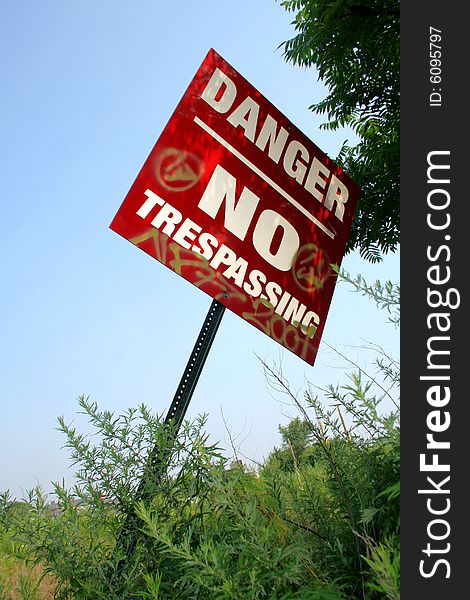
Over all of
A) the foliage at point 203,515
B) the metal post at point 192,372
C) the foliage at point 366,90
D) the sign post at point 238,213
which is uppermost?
the foliage at point 366,90

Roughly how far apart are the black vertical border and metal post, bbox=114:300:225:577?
1122 mm

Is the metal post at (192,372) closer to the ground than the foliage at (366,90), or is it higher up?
closer to the ground

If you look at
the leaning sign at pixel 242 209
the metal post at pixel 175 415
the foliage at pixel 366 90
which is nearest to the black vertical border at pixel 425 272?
the metal post at pixel 175 415

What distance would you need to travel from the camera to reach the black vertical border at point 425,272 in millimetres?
1802

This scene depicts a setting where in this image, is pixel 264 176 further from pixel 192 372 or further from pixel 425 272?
pixel 425 272

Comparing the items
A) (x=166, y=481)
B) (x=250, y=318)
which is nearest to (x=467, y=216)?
(x=166, y=481)

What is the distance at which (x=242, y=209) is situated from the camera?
411 centimetres

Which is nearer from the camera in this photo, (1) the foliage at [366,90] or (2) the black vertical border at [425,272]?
(2) the black vertical border at [425,272]

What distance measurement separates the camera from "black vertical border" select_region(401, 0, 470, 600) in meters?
1.80

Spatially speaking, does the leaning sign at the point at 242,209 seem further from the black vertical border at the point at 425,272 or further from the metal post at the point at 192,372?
the black vertical border at the point at 425,272

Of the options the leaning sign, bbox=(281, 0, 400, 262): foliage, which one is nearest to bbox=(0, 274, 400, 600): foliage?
the leaning sign

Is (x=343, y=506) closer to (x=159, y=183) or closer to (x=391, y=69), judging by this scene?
(x=159, y=183)

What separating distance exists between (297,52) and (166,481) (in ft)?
20.5

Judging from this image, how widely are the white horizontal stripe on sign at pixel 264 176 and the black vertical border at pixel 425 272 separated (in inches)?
68.7
